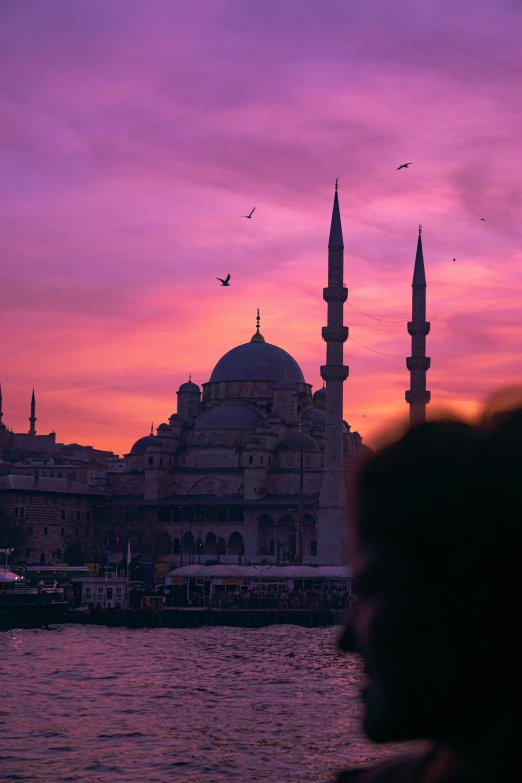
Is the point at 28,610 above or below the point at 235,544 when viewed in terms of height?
below

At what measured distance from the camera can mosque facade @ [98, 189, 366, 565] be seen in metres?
74.1

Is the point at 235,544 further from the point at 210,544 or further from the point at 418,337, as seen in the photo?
the point at 418,337

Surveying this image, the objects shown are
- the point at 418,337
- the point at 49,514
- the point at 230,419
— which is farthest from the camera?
the point at 230,419

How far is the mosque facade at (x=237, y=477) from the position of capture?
74062 mm

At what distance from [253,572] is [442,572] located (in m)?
50.6

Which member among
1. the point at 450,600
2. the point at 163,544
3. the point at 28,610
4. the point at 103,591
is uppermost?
the point at 163,544

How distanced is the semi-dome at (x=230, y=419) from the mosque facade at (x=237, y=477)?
0.07 metres

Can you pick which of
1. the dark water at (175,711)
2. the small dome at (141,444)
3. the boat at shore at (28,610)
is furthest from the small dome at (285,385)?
the dark water at (175,711)

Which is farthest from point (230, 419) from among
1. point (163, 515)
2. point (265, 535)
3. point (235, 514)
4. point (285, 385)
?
point (265, 535)

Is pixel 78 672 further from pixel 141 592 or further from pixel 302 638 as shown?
pixel 141 592

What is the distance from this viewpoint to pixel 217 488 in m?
79.9

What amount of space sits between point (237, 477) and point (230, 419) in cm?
617

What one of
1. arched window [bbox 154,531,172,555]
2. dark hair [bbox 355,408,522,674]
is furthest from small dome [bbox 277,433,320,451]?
dark hair [bbox 355,408,522,674]

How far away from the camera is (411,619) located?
60.8 inches
